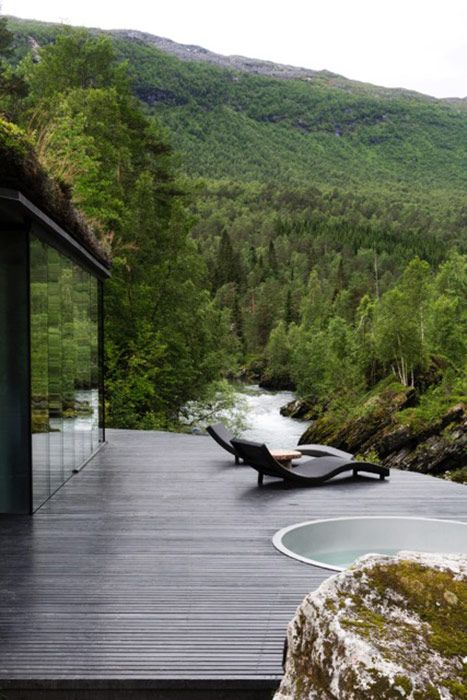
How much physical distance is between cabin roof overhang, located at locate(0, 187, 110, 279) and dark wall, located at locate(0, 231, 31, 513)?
0.36 feet

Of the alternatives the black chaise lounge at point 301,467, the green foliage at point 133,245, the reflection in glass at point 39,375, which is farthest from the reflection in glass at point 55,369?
the green foliage at point 133,245

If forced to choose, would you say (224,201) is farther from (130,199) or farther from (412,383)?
(130,199)

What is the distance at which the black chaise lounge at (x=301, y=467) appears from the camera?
7.27m

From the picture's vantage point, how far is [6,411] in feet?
20.6

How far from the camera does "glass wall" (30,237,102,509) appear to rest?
6.48 metres

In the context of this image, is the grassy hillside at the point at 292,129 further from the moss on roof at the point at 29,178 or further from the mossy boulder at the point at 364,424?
the moss on roof at the point at 29,178

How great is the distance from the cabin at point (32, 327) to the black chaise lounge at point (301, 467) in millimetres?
1862

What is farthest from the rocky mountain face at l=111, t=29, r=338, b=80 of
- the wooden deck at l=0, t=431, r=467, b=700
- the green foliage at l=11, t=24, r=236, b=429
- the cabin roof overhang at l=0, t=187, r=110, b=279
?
the wooden deck at l=0, t=431, r=467, b=700

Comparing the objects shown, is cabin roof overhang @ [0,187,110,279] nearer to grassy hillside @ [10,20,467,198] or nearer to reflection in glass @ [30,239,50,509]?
reflection in glass @ [30,239,50,509]

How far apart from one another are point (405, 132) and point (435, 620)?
117541 mm

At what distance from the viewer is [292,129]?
4208 inches

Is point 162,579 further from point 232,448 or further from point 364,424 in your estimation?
point 364,424

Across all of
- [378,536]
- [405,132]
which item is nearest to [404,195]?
[405,132]

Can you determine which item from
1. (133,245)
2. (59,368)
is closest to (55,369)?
(59,368)
